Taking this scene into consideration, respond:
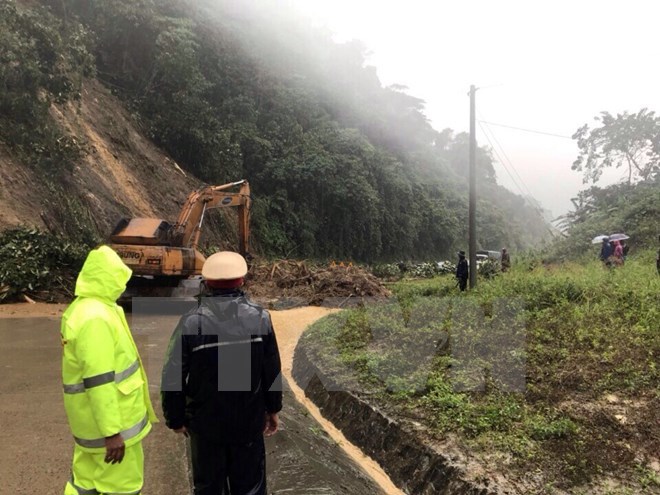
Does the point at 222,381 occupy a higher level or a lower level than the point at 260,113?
lower

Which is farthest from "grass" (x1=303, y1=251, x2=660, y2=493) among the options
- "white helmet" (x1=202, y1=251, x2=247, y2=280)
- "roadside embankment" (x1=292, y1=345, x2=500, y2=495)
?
"white helmet" (x1=202, y1=251, x2=247, y2=280)

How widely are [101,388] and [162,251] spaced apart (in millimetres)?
9759

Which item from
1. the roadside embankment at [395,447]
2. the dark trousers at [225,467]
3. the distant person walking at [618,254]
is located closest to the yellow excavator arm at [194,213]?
the roadside embankment at [395,447]

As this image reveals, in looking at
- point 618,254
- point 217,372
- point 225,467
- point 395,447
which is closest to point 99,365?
point 217,372

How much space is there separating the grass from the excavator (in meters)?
4.06

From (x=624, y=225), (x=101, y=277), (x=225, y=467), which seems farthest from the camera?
(x=624, y=225)

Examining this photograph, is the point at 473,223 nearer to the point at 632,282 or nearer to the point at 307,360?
the point at 632,282

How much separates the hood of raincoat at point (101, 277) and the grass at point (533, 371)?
11.4 ft

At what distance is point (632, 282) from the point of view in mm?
10391

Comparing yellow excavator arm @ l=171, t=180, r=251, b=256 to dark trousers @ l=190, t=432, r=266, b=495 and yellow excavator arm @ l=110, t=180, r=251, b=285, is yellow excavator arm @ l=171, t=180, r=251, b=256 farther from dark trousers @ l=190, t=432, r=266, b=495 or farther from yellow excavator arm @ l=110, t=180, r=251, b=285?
dark trousers @ l=190, t=432, r=266, b=495

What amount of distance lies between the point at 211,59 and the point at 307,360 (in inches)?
981

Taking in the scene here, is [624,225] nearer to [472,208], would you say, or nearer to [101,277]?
[472,208]

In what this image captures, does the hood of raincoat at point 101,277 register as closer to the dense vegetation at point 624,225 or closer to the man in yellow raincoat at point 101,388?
the man in yellow raincoat at point 101,388

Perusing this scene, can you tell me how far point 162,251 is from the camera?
38.8ft
